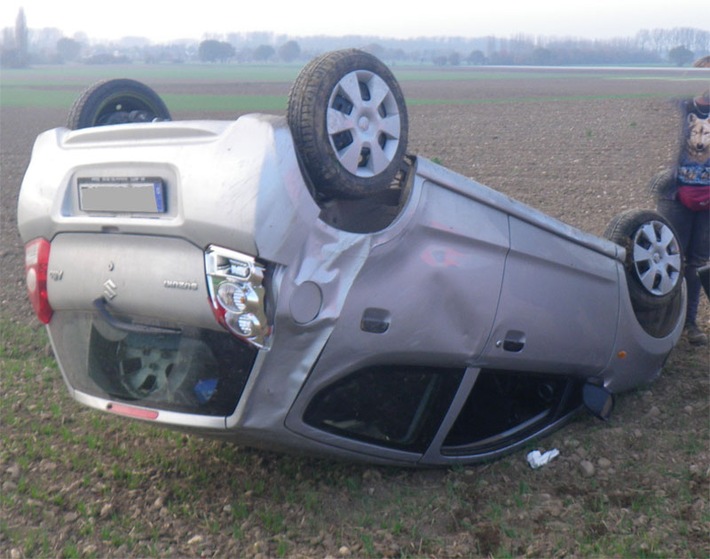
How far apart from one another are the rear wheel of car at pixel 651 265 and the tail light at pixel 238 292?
2377mm

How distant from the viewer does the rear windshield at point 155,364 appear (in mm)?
3607

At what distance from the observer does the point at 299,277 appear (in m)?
3.47

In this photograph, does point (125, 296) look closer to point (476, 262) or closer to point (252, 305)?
point (252, 305)

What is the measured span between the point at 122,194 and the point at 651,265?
2.93 metres

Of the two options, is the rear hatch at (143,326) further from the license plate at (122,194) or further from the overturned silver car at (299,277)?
the license plate at (122,194)

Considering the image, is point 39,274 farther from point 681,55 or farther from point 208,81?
point 208,81

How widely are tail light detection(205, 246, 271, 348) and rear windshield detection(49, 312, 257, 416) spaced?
4.2 inches

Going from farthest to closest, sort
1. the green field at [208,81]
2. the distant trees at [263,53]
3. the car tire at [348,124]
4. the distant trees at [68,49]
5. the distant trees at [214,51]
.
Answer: the distant trees at [68,49]
the distant trees at [214,51]
the green field at [208,81]
the distant trees at [263,53]
the car tire at [348,124]

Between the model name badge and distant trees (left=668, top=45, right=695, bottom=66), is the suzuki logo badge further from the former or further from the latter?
distant trees (left=668, top=45, right=695, bottom=66)

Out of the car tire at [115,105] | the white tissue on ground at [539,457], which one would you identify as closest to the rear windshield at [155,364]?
the car tire at [115,105]

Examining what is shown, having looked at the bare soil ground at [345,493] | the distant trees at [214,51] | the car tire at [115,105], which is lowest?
the distant trees at [214,51]

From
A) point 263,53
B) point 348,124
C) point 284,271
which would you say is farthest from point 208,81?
point 284,271

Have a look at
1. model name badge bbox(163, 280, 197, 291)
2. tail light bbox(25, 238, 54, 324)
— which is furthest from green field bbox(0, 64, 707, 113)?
model name badge bbox(163, 280, 197, 291)

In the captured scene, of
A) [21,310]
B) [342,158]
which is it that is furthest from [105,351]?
[21,310]
